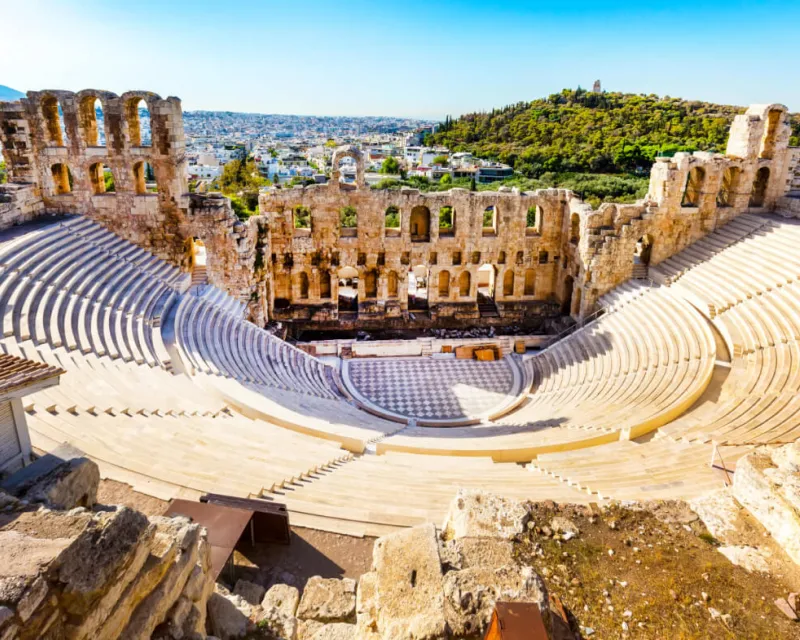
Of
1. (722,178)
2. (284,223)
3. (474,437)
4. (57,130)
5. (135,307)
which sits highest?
(57,130)

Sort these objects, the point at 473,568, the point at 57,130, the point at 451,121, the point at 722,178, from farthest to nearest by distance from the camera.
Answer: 1. the point at 451,121
2. the point at 722,178
3. the point at 57,130
4. the point at 473,568

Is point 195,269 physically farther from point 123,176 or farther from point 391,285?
point 391,285

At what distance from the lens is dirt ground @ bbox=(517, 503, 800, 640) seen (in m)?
5.57

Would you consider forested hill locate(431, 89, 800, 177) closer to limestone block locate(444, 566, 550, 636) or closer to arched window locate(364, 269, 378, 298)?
arched window locate(364, 269, 378, 298)

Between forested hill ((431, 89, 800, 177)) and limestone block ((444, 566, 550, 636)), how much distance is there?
48.5 metres

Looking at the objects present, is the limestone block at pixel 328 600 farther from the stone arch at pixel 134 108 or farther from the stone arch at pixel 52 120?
the stone arch at pixel 52 120

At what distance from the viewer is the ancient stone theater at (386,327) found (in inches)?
377

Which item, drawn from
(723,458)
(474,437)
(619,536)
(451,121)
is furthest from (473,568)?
(451,121)

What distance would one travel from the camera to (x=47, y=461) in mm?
5934

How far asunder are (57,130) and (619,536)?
→ 21700 mm

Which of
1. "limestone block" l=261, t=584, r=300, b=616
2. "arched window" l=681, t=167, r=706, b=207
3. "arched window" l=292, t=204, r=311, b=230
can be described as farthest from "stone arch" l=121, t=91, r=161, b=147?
"arched window" l=681, t=167, r=706, b=207

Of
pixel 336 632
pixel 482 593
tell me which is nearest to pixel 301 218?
pixel 336 632

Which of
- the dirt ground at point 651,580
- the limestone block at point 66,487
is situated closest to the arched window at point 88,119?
the limestone block at point 66,487

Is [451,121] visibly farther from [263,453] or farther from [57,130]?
[263,453]
